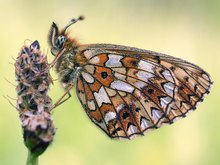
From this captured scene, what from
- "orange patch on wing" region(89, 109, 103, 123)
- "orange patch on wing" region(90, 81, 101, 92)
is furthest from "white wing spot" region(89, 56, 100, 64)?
"orange patch on wing" region(89, 109, 103, 123)

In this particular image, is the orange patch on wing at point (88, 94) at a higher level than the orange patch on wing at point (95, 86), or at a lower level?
lower

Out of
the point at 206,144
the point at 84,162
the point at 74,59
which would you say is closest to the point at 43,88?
the point at 74,59

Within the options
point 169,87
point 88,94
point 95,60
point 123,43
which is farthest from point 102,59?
point 123,43

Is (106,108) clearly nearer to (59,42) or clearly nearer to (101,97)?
(101,97)

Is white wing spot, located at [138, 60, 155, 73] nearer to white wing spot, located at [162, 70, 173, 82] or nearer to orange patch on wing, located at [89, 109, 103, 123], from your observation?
white wing spot, located at [162, 70, 173, 82]

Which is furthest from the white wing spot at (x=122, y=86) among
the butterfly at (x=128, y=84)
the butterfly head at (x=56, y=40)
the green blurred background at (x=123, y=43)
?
the butterfly head at (x=56, y=40)

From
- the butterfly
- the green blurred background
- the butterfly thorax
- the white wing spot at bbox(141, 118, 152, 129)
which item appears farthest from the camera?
the green blurred background

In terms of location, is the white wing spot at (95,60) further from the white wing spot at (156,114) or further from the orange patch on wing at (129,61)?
the white wing spot at (156,114)
